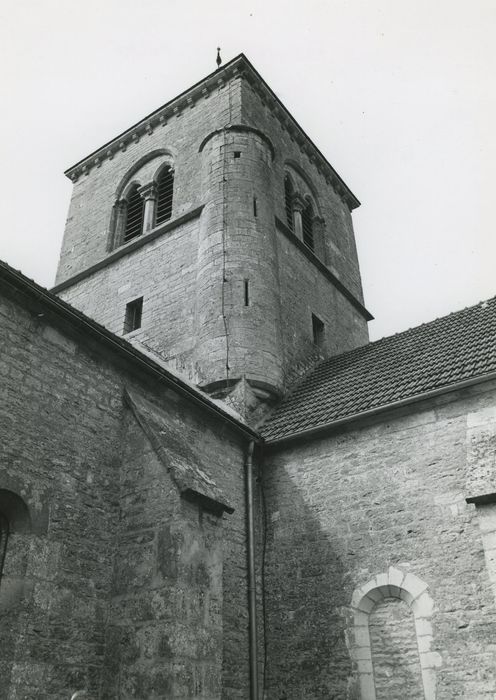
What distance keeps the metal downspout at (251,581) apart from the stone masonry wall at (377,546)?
342 mm

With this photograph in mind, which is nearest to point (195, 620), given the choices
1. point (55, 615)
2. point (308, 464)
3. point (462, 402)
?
point (55, 615)

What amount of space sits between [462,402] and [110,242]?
10.7m

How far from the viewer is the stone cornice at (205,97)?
55.7 feet

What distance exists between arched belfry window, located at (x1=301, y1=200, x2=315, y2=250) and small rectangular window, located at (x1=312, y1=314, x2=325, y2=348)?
2.52 metres

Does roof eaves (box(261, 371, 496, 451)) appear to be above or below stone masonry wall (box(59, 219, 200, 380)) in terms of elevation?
below

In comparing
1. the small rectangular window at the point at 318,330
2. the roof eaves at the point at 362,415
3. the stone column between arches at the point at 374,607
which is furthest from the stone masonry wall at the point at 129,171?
the stone column between arches at the point at 374,607

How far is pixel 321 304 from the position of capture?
51.6 feet

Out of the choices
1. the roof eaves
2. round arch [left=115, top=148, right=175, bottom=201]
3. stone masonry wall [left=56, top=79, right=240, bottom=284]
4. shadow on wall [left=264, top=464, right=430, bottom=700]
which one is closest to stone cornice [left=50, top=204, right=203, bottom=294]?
stone masonry wall [left=56, top=79, right=240, bottom=284]

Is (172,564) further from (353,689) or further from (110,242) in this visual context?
(110,242)

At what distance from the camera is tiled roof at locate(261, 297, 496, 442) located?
9.43 m

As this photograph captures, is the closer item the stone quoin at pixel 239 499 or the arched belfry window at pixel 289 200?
the stone quoin at pixel 239 499

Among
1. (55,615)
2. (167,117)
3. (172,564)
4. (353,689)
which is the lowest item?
(353,689)

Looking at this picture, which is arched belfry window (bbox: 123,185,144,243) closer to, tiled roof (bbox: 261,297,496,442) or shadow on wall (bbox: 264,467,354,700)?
tiled roof (bbox: 261,297,496,442)

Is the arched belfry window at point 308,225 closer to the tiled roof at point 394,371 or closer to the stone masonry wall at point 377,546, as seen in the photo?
the tiled roof at point 394,371
